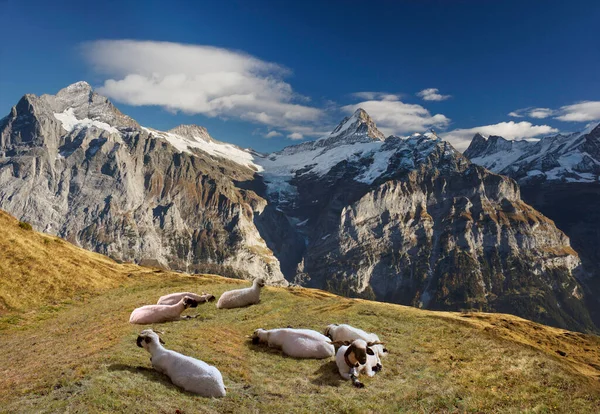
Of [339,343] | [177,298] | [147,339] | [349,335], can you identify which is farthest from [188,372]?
[177,298]

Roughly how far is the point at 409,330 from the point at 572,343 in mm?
35721

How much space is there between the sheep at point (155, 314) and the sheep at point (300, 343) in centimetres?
949

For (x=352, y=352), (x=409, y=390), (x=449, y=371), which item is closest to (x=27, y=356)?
(x=352, y=352)

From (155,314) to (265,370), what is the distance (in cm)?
1276

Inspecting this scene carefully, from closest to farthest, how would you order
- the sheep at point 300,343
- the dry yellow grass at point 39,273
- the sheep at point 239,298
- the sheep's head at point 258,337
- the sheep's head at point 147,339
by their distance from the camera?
the sheep's head at point 147,339 < the sheep at point 300,343 < the sheep's head at point 258,337 < the sheep at point 239,298 < the dry yellow grass at point 39,273

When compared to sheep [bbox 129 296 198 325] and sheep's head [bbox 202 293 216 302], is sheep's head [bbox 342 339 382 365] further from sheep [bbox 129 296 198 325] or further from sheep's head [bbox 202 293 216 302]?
sheep's head [bbox 202 293 216 302]

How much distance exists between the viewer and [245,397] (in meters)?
18.1

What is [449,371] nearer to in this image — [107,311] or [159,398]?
[159,398]

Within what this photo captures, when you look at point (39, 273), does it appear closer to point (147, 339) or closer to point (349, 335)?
point (147, 339)

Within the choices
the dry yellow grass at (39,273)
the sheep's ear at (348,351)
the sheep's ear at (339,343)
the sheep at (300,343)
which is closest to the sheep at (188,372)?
the sheep at (300,343)

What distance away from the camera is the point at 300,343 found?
24719mm

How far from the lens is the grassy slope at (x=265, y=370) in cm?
1667

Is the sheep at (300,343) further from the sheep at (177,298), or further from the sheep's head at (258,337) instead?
the sheep at (177,298)

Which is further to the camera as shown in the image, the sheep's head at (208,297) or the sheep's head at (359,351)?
the sheep's head at (208,297)
